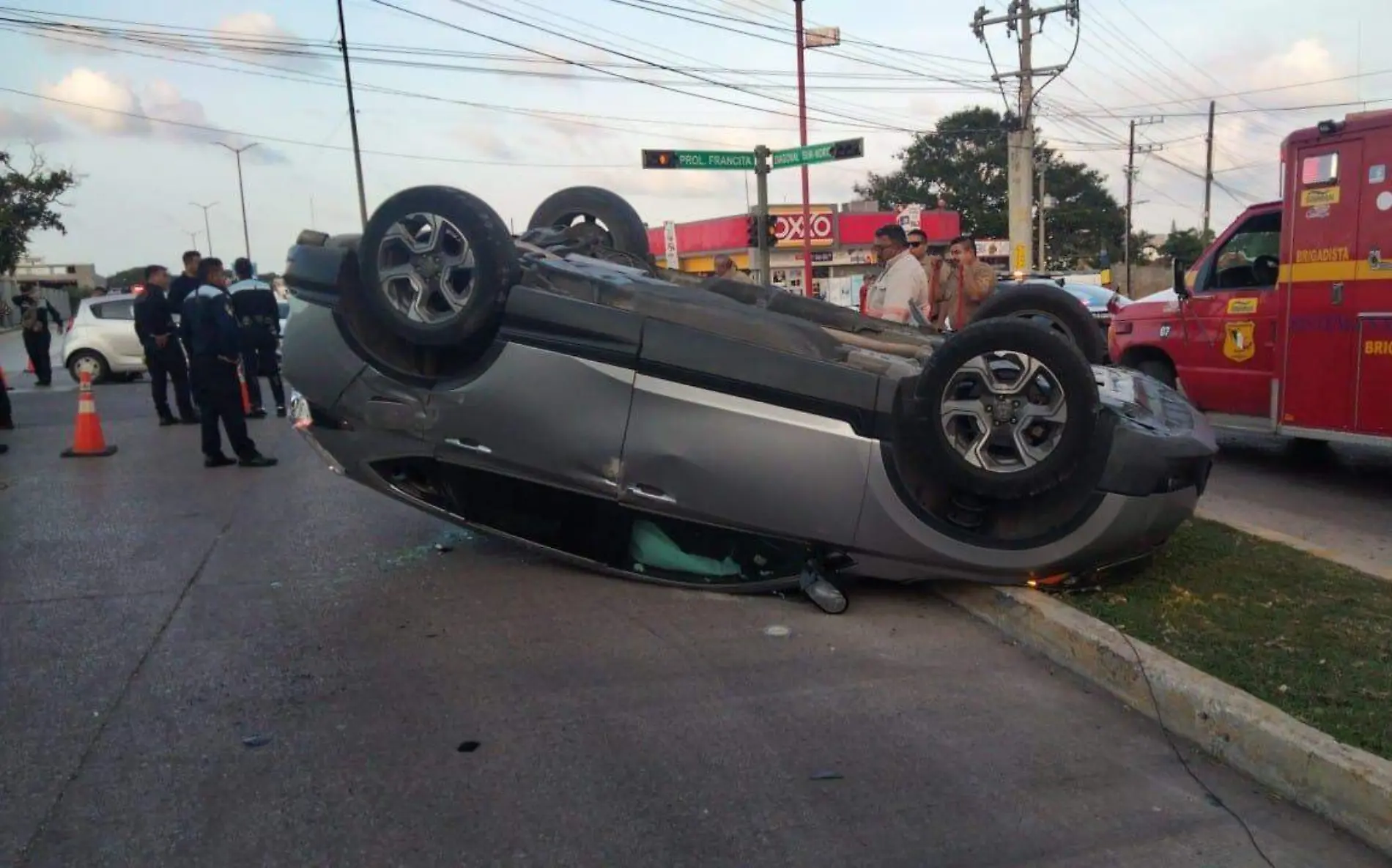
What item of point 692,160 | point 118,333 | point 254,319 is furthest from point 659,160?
point 118,333

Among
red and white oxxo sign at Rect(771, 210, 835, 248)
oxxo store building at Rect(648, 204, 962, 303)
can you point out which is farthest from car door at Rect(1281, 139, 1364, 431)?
oxxo store building at Rect(648, 204, 962, 303)

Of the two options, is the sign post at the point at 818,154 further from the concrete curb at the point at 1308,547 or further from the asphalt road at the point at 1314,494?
the concrete curb at the point at 1308,547

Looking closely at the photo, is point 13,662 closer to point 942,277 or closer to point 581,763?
point 581,763

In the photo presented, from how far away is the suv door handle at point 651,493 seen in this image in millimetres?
4684

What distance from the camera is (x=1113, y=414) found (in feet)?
14.6

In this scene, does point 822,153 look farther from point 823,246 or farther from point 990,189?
point 990,189

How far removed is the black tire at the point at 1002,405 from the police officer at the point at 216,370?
655 centimetres

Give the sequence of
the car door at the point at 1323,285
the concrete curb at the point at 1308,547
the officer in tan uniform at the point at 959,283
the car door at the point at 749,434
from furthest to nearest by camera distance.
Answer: the officer in tan uniform at the point at 959,283 → the car door at the point at 1323,285 → the concrete curb at the point at 1308,547 → the car door at the point at 749,434

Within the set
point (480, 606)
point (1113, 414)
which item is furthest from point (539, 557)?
point (1113, 414)

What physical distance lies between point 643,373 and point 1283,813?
2.86 metres

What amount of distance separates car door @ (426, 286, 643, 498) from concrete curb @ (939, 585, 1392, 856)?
191 cm

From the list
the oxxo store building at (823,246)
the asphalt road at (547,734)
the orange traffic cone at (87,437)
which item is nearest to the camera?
the asphalt road at (547,734)

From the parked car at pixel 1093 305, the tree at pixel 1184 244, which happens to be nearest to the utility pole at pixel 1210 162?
the tree at pixel 1184 244

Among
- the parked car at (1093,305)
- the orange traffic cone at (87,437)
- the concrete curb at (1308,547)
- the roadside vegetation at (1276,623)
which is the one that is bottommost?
the concrete curb at (1308,547)
